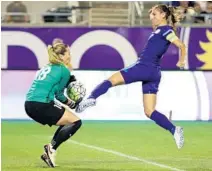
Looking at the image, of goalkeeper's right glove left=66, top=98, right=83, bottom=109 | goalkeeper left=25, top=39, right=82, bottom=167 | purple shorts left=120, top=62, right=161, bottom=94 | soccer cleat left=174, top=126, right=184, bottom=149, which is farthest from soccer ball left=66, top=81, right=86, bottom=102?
soccer cleat left=174, top=126, right=184, bottom=149

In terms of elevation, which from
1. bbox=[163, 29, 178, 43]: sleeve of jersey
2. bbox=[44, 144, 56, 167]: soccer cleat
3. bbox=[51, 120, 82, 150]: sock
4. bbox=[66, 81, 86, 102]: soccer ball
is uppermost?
bbox=[163, 29, 178, 43]: sleeve of jersey

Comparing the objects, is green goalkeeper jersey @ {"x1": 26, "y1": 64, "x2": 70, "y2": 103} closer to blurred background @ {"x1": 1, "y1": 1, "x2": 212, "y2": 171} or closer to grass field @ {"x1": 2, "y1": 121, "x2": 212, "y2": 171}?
grass field @ {"x1": 2, "y1": 121, "x2": 212, "y2": 171}

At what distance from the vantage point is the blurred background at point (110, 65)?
1441cm

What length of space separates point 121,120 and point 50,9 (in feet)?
17.7

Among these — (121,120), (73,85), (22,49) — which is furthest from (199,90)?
(73,85)

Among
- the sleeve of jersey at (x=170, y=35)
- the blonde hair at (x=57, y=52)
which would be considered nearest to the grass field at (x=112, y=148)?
the blonde hair at (x=57, y=52)

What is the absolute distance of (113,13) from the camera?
2083 cm

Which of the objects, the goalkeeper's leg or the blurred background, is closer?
the goalkeeper's leg

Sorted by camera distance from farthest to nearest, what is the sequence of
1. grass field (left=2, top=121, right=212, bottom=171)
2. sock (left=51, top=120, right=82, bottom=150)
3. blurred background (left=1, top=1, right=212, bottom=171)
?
blurred background (left=1, top=1, right=212, bottom=171), grass field (left=2, top=121, right=212, bottom=171), sock (left=51, top=120, right=82, bottom=150)

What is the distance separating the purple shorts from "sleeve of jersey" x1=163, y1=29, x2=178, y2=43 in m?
0.45

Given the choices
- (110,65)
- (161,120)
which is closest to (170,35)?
(161,120)

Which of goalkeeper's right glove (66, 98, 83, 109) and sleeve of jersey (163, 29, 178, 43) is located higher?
sleeve of jersey (163, 29, 178, 43)

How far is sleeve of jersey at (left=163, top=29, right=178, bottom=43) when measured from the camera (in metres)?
9.93

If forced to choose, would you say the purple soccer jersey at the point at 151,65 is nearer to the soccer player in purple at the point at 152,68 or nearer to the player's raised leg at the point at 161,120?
the soccer player in purple at the point at 152,68
